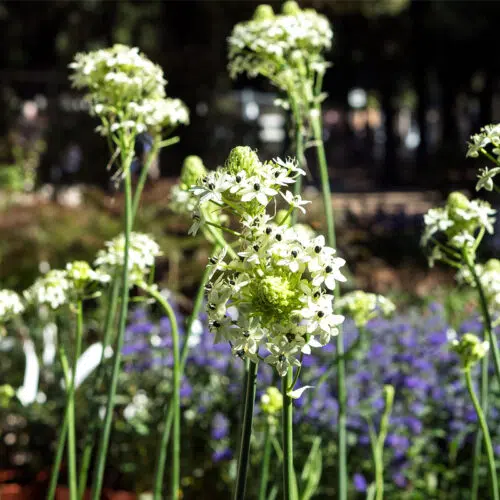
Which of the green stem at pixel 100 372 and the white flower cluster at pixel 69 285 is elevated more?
the white flower cluster at pixel 69 285

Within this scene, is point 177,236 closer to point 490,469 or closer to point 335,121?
point 490,469

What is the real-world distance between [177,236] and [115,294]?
11.5 ft

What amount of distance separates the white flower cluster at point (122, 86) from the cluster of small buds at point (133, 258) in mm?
208

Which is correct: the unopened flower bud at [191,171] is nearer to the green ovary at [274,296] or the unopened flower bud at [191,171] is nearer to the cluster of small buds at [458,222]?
the cluster of small buds at [458,222]

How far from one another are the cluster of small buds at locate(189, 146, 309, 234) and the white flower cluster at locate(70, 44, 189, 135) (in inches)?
20.5

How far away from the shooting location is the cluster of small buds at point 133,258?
1486 millimetres

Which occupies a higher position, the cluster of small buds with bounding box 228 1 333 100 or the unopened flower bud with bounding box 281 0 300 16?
the unopened flower bud with bounding box 281 0 300 16

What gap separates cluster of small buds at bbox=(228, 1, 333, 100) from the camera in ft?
5.33

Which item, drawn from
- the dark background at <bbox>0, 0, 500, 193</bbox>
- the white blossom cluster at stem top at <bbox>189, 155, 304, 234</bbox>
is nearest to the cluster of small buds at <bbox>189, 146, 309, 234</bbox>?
the white blossom cluster at stem top at <bbox>189, 155, 304, 234</bbox>

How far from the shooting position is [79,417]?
2896mm

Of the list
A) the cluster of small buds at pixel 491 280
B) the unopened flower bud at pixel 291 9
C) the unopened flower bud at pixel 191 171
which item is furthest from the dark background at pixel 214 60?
the unopened flower bud at pixel 191 171

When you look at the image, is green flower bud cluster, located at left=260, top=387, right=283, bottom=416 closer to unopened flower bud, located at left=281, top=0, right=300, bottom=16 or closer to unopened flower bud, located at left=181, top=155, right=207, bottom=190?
unopened flower bud, located at left=181, top=155, right=207, bottom=190

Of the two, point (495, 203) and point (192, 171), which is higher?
point (495, 203)

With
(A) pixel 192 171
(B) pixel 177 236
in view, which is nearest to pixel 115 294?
(A) pixel 192 171
